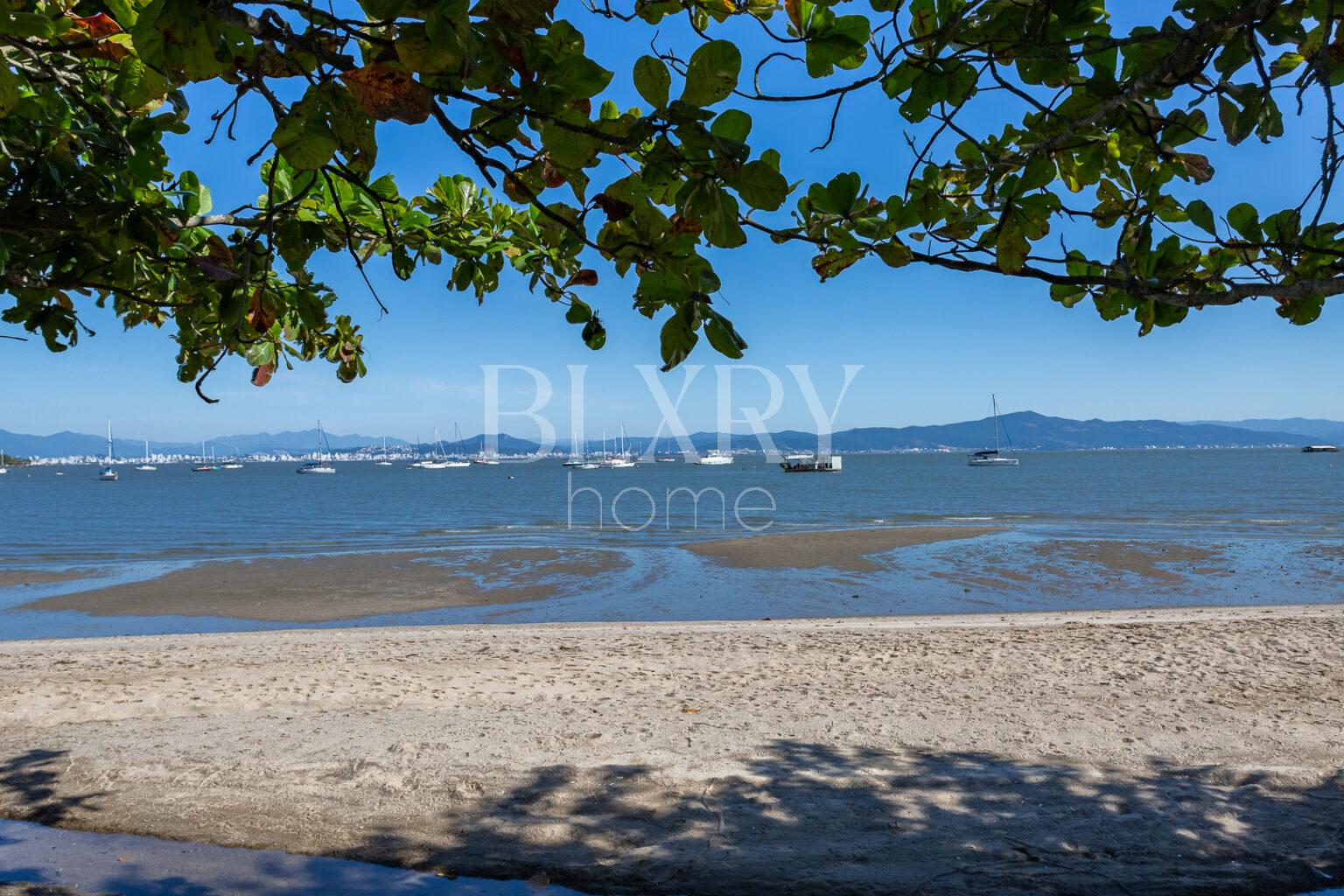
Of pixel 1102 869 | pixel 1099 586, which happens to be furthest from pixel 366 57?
pixel 1099 586

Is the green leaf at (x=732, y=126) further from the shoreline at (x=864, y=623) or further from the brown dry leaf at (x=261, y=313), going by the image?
the shoreline at (x=864, y=623)

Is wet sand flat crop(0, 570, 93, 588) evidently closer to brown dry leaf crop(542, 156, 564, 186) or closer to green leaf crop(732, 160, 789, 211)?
brown dry leaf crop(542, 156, 564, 186)

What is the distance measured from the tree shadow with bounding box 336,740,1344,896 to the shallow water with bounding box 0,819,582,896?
14 cm

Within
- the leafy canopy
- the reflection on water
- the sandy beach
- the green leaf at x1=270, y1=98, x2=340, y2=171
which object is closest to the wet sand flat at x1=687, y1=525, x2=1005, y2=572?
the reflection on water

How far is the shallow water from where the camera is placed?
3.59 m

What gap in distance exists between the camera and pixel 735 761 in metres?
5.12

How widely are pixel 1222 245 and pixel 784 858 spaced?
3.16m

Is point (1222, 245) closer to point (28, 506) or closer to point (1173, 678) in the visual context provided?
point (1173, 678)

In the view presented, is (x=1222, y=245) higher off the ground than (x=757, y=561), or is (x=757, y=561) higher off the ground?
(x=1222, y=245)

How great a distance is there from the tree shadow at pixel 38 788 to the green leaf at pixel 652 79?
516 cm

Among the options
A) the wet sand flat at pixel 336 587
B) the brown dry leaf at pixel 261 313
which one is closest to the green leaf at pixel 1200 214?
the brown dry leaf at pixel 261 313

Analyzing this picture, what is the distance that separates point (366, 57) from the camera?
1339mm

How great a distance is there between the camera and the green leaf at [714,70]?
3.84ft

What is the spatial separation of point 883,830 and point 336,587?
1612cm
